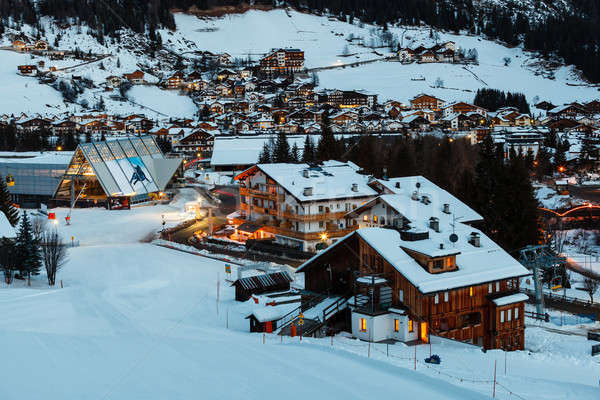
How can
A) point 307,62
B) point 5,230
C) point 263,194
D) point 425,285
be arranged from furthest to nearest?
point 307,62 → point 263,194 → point 5,230 → point 425,285

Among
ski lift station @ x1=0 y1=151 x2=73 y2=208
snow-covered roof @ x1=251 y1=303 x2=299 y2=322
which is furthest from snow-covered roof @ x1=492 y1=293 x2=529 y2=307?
ski lift station @ x1=0 y1=151 x2=73 y2=208

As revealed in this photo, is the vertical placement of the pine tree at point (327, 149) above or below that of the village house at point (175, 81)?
below

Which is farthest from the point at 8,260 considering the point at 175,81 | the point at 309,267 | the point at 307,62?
the point at 307,62

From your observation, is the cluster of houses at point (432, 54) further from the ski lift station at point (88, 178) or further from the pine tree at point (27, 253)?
the pine tree at point (27, 253)

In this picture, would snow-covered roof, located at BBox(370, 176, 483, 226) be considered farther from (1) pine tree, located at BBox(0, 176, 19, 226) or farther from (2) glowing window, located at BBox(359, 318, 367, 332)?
(1) pine tree, located at BBox(0, 176, 19, 226)

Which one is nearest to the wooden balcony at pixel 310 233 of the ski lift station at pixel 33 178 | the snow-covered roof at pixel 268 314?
the snow-covered roof at pixel 268 314

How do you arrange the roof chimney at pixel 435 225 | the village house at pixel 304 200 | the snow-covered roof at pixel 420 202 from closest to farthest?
the roof chimney at pixel 435 225 < the snow-covered roof at pixel 420 202 < the village house at pixel 304 200

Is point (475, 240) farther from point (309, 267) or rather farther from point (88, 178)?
point (88, 178)
